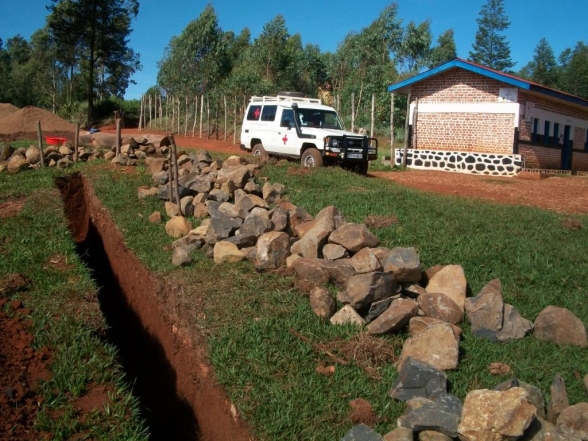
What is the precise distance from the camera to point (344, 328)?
5500 millimetres

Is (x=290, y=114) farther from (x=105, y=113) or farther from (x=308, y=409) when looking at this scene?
(x=105, y=113)

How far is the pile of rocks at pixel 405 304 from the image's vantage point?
3889mm

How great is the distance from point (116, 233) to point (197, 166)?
2.82 m

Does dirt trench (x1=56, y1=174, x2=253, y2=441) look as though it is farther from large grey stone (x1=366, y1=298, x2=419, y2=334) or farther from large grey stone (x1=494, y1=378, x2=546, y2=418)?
large grey stone (x1=494, y1=378, x2=546, y2=418)

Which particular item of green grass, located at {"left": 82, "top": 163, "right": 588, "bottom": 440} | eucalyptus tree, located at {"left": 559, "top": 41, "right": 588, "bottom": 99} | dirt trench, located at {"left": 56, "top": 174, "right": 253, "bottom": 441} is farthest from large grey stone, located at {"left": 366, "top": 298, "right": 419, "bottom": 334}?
eucalyptus tree, located at {"left": 559, "top": 41, "right": 588, "bottom": 99}

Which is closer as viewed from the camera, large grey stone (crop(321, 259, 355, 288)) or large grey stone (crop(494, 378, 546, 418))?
large grey stone (crop(494, 378, 546, 418))

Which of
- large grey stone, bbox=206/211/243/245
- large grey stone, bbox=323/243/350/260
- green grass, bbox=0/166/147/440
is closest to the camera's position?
green grass, bbox=0/166/147/440

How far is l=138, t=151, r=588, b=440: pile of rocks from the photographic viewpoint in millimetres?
3889

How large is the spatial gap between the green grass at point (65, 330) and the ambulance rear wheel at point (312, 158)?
6.74 meters

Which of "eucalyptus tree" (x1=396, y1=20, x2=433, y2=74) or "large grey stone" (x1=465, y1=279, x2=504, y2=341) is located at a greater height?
"eucalyptus tree" (x1=396, y1=20, x2=433, y2=74)

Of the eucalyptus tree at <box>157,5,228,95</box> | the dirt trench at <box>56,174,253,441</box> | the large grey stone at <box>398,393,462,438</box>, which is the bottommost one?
the dirt trench at <box>56,174,253,441</box>

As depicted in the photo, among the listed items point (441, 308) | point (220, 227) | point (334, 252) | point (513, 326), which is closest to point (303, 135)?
point (220, 227)

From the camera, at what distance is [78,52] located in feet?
145

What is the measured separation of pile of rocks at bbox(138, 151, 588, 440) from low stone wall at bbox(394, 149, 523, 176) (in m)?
12.1
